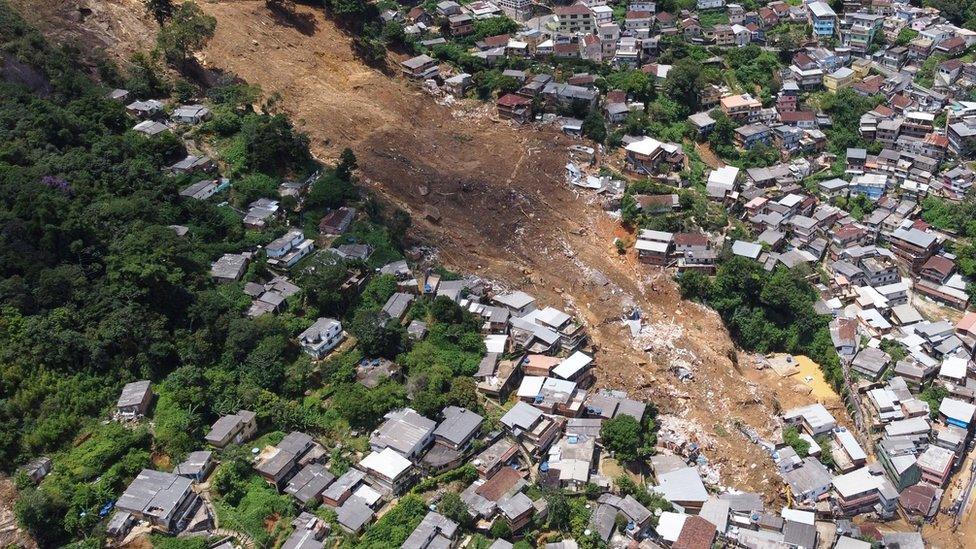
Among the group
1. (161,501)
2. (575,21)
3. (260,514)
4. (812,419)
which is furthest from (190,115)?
(812,419)

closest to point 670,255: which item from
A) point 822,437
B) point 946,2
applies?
point 822,437

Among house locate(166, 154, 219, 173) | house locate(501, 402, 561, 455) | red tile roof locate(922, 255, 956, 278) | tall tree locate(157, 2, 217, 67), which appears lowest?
red tile roof locate(922, 255, 956, 278)

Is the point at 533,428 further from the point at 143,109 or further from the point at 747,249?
the point at 143,109

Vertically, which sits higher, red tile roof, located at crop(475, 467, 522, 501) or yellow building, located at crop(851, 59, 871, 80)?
yellow building, located at crop(851, 59, 871, 80)

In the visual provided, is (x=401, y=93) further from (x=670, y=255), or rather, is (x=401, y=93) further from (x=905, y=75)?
(x=905, y=75)

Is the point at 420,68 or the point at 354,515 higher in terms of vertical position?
the point at 420,68

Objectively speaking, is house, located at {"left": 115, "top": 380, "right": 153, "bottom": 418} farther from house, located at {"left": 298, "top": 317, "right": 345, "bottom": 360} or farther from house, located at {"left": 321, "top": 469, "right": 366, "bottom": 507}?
house, located at {"left": 321, "top": 469, "right": 366, "bottom": 507}

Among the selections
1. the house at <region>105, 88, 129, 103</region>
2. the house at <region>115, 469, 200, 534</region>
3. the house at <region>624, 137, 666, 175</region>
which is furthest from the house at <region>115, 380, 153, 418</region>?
the house at <region>624, 137, 666, 175</region>
